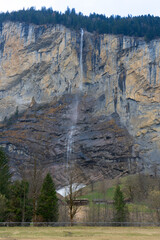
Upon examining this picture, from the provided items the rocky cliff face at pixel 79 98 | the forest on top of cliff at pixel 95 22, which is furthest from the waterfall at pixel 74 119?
the forest on top of cliff at pixel 95 22

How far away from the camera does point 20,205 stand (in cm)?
Result: 2645

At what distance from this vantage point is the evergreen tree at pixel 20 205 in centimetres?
2606

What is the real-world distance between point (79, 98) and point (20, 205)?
1716 inches

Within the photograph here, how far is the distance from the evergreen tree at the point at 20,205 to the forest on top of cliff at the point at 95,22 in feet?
170

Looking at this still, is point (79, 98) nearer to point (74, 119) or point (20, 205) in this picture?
point (74, 119)

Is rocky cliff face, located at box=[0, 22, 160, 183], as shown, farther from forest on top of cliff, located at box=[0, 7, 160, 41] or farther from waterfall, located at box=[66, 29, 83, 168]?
forest on top of cliff, located at box=[0, 7, 160, 41]

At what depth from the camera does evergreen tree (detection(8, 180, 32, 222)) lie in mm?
26062

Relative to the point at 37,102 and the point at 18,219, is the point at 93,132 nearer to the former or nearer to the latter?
the point at 37,102

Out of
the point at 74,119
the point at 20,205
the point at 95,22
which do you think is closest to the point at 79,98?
the point at 74,119

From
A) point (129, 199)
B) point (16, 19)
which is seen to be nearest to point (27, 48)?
point (16, 19)

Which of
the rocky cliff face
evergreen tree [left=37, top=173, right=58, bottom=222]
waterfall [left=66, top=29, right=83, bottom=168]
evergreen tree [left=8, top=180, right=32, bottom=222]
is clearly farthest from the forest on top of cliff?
evergreen tree [left=8, top=180, right=32, bottom=222]

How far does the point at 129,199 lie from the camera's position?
42.7 metres

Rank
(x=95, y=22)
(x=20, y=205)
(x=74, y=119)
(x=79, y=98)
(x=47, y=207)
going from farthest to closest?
1. (x=95, y=22)
2. (x=79, y=98)
3. (x=74, y=119)
4. (x=47, y=207)
5. (x=20, y=205)

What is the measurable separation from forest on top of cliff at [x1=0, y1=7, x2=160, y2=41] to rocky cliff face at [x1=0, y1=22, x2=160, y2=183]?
2492 millimetres
